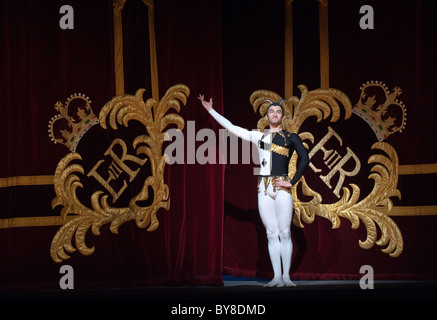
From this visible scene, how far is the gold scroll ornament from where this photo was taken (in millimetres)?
4852

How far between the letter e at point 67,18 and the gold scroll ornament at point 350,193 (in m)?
1.77

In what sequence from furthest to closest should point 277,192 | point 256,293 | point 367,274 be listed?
point 367,274 → point 277,192 → point 256,293

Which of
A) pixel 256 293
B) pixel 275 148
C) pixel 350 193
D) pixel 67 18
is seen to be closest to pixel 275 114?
pixel 275 148

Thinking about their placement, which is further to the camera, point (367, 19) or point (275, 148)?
point (367, 19)

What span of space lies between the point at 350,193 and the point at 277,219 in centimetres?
87

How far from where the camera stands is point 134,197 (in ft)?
15.9

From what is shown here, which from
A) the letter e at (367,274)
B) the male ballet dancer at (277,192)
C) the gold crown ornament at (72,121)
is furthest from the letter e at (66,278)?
the letter e at (367,274)

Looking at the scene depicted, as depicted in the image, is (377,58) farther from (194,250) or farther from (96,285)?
(96,285)

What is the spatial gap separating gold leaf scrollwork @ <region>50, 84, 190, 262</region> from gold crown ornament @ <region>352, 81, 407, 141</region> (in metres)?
1.40

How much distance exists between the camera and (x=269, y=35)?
5141 millimetres

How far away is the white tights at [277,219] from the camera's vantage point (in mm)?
4324

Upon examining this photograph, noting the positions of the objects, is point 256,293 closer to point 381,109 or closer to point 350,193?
point 350,193

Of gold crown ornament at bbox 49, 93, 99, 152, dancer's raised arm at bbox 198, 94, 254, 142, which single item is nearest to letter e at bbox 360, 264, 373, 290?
dancer's raised arm at bbox 198, 94, 254, 142

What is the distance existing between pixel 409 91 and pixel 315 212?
1181mm
